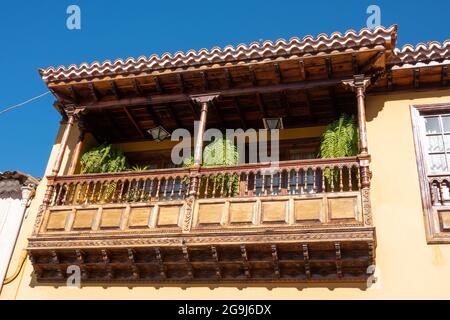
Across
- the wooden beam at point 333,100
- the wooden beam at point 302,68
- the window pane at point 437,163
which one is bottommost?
the window pane at point 437,163

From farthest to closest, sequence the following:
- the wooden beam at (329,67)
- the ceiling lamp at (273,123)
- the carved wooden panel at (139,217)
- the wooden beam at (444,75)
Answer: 1. the ceiling lamp at (273,123)
2. the wooden beam at (444,75)
3. the wooden beam at (329,67)
4. the carved wooden panel at (139,217)

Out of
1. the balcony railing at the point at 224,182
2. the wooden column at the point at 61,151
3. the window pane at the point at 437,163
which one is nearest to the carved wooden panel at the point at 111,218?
the balcony railing at the point at 224,182

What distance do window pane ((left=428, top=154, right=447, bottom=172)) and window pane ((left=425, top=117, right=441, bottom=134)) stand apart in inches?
21.9

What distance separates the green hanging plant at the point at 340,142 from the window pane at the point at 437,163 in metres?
1.36

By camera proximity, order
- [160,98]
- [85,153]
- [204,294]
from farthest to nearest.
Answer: [85,153], [160,98], [204,294]

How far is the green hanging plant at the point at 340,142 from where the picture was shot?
9.23m

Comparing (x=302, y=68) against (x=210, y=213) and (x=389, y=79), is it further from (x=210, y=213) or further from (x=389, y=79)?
(x=210, y=213)

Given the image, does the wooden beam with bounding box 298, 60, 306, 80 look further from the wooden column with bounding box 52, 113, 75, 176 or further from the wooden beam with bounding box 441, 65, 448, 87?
the wooden column with bounding box 52, 113, 75, 176

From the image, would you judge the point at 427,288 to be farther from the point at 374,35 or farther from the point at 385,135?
the point at 374,35

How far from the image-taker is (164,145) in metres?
11.9

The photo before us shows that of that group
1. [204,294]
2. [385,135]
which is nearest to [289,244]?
[204,294]

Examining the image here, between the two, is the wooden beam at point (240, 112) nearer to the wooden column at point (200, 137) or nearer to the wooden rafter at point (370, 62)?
the wooden column at point (200, 137)
